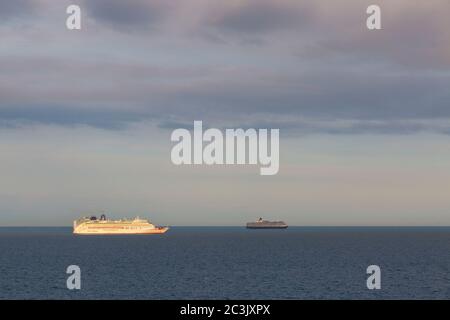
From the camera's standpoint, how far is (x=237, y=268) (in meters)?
123

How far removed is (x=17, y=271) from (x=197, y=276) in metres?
35.5

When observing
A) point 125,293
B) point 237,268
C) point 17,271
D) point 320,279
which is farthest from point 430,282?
point 17,271

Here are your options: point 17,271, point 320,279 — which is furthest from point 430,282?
point 17,271
